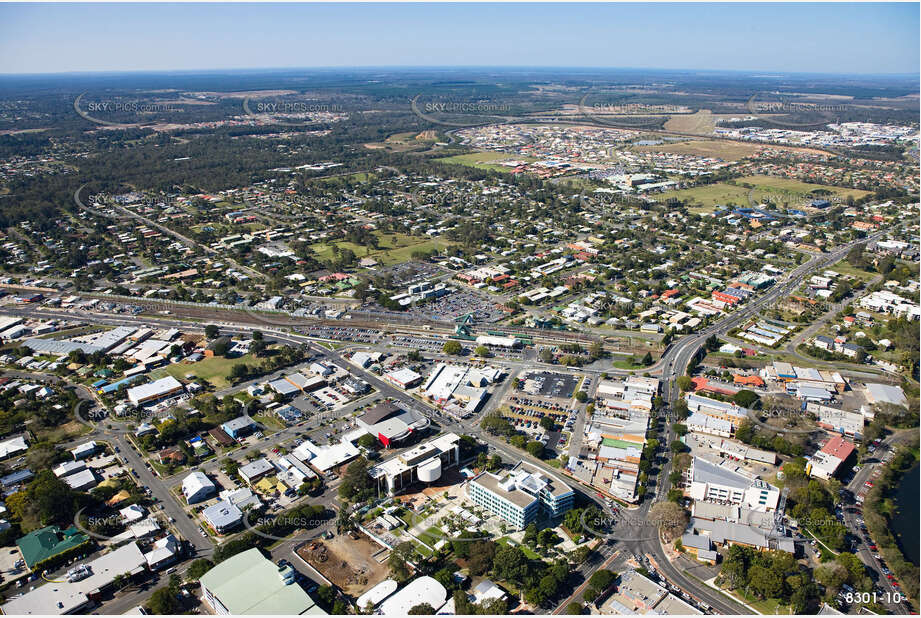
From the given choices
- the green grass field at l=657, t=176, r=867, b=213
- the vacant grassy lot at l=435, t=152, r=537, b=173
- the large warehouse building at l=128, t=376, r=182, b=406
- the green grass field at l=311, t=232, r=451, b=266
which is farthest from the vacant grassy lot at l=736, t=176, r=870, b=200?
the large warehouse building at l=128, t=376, r=182, b=406

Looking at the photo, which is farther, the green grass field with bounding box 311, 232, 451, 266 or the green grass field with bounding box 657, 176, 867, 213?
the green grass field with bounding box 657, 176, 867, 213

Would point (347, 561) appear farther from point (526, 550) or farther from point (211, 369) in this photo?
point (211, 369)

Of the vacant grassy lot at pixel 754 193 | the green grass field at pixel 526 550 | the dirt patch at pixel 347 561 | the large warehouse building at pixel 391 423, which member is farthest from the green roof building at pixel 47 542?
the vacant grassy lot at pixel 754 193

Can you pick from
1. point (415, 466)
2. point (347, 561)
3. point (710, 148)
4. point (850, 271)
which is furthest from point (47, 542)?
point (710, 148)

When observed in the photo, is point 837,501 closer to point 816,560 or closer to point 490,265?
point 816,560

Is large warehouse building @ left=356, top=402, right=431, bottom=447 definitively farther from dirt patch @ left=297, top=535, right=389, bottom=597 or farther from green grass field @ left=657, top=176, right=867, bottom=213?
Result: green grass field @ left=657, top=176, right=867, bottom=213
